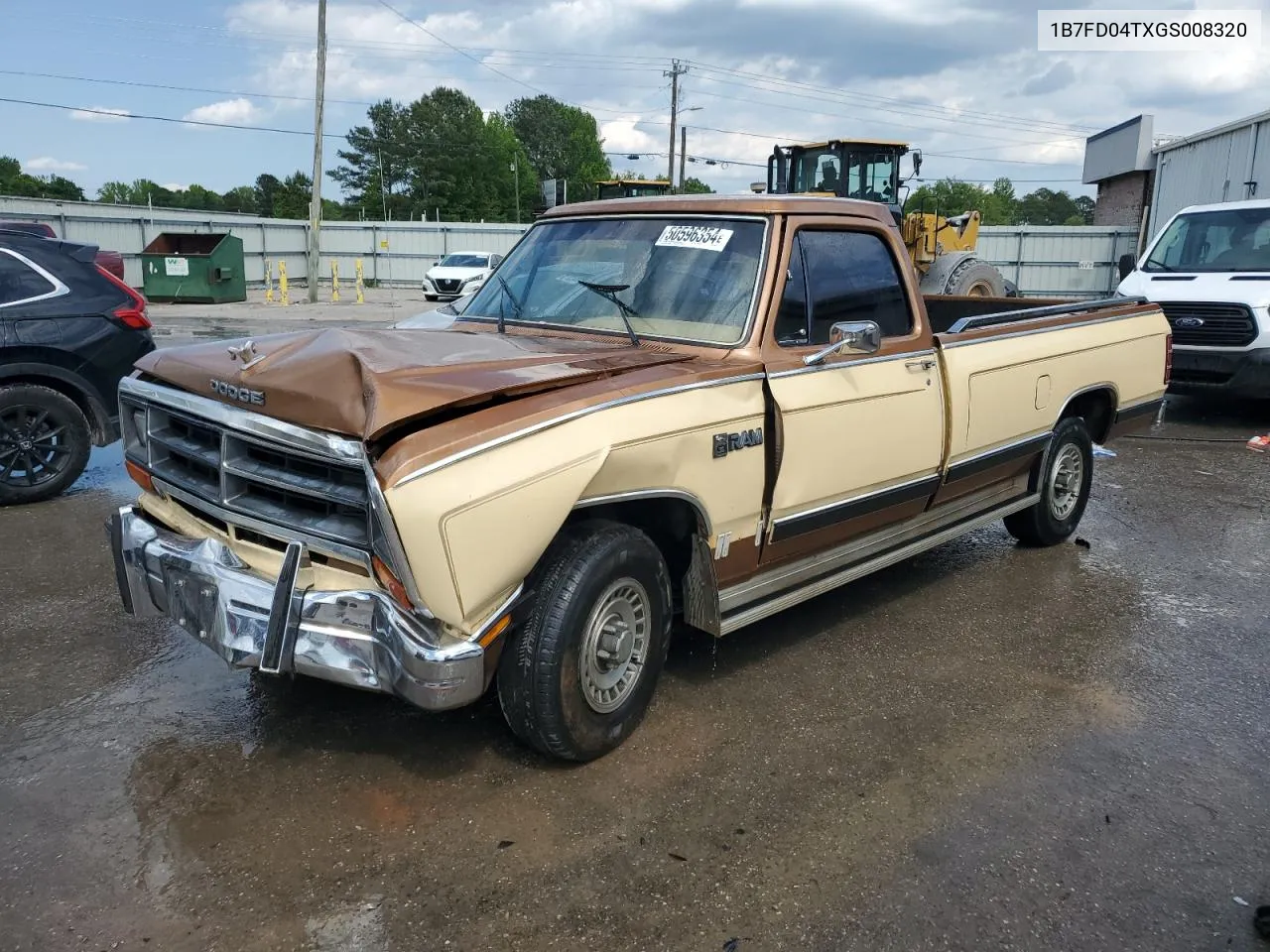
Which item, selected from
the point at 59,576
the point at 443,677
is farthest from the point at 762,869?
the point at 59,576

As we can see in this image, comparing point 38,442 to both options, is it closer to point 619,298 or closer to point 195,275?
point 619,298

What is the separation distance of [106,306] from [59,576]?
2454 millimetres

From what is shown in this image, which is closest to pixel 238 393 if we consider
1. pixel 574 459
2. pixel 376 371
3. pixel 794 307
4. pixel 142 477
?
pixel 376 371

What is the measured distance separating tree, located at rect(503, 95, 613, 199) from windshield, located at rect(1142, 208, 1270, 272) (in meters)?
97.8

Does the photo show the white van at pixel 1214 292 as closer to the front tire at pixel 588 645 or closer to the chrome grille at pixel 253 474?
the front tire at pixel 588 645

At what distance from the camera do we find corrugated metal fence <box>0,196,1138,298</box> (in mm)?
29875

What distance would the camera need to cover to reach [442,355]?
3.46 meters

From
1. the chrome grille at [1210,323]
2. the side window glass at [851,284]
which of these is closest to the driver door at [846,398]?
the side window glass at [851,284]

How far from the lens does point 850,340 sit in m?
3.92

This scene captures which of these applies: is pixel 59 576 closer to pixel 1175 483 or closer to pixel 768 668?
pixel 768 668

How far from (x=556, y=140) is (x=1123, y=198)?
3295 inches

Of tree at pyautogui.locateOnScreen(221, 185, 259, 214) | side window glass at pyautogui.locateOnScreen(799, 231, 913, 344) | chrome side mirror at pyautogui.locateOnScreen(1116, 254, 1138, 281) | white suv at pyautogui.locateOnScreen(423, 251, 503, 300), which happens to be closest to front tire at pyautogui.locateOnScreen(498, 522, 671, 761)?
side window glass at pyautogui.locateOnScreen(799, 231, 913, 344)

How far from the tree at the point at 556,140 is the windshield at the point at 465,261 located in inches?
3026

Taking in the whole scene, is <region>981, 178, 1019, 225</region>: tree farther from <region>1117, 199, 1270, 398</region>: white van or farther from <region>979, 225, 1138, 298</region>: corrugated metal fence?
<region>1117, 199, 1270, 398</region>: white van
